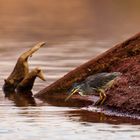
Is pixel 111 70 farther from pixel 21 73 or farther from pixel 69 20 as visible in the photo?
pixel 69 20

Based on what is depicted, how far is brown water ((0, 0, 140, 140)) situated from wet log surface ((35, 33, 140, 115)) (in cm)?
55

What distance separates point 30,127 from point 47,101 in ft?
12.8

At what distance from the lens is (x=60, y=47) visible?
3928 centimetres

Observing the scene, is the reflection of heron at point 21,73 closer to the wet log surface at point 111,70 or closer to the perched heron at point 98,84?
the wet log surface at point 111,70

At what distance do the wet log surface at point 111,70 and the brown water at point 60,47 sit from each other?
55 centimetres

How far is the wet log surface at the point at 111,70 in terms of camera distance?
19.3 metres

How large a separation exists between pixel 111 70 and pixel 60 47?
1811 centimetres

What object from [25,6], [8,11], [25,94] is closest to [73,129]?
[25,94]

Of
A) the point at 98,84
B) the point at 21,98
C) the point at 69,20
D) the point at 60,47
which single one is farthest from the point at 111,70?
the point at 69,20

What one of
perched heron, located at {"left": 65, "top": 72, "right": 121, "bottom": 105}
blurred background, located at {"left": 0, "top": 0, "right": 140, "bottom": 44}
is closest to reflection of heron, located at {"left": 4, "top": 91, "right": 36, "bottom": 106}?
perched heron, located at {"left": 65, "top": 72, "right": 121, "bottom": 105}

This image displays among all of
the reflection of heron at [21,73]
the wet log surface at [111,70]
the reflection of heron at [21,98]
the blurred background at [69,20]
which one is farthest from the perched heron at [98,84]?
the blurred background at [69,20]

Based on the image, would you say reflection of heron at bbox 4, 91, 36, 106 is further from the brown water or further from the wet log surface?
the wet log surface

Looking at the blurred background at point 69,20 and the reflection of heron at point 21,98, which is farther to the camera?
the blurred background at point 69,20

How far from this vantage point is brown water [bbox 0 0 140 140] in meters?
16.7
